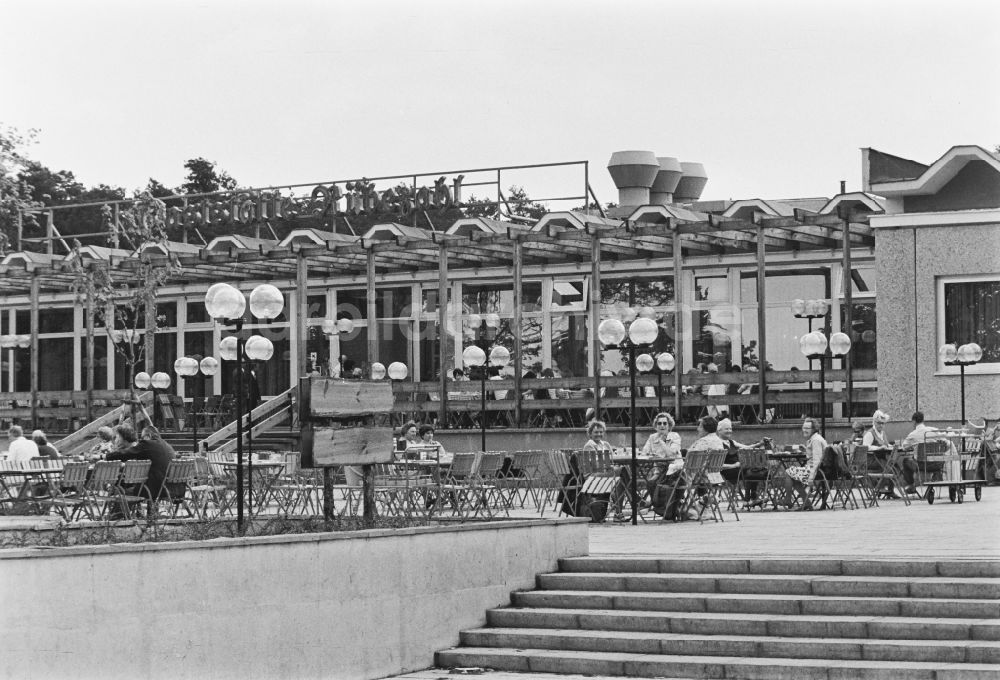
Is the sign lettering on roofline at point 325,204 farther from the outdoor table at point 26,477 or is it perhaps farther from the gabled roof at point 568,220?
the outdoor table at point 26,477

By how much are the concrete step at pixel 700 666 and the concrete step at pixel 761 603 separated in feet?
2.33

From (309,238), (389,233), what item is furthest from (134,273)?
(389,233)

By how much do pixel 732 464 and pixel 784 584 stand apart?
7163 millimetres

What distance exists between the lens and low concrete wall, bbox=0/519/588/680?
28.4 ft

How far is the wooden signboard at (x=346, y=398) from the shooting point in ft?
39.2

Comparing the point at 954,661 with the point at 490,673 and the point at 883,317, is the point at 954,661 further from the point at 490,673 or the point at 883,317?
the point at 883,317

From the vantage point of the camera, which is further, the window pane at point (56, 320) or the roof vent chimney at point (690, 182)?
the roof vent chimney at point (690, 182)

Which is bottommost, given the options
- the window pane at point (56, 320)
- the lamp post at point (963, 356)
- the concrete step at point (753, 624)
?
the concrete step at point (753, 624)

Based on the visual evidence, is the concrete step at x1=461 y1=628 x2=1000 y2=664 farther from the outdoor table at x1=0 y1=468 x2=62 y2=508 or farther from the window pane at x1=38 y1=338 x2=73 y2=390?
the window pane at x1=38 y1=338 x2=73 y2=390

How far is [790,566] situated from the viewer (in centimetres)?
1133

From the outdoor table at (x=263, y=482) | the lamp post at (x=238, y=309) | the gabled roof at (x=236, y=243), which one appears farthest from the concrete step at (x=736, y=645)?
the gabled roof at (x=236, y=243)

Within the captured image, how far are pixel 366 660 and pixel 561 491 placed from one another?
6853 mm

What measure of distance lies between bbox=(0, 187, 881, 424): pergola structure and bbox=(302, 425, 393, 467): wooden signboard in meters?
15.7

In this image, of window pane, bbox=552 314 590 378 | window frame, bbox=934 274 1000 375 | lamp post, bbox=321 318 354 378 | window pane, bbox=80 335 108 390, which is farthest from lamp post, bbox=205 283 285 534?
window pane, bbox=80 335 108 390
